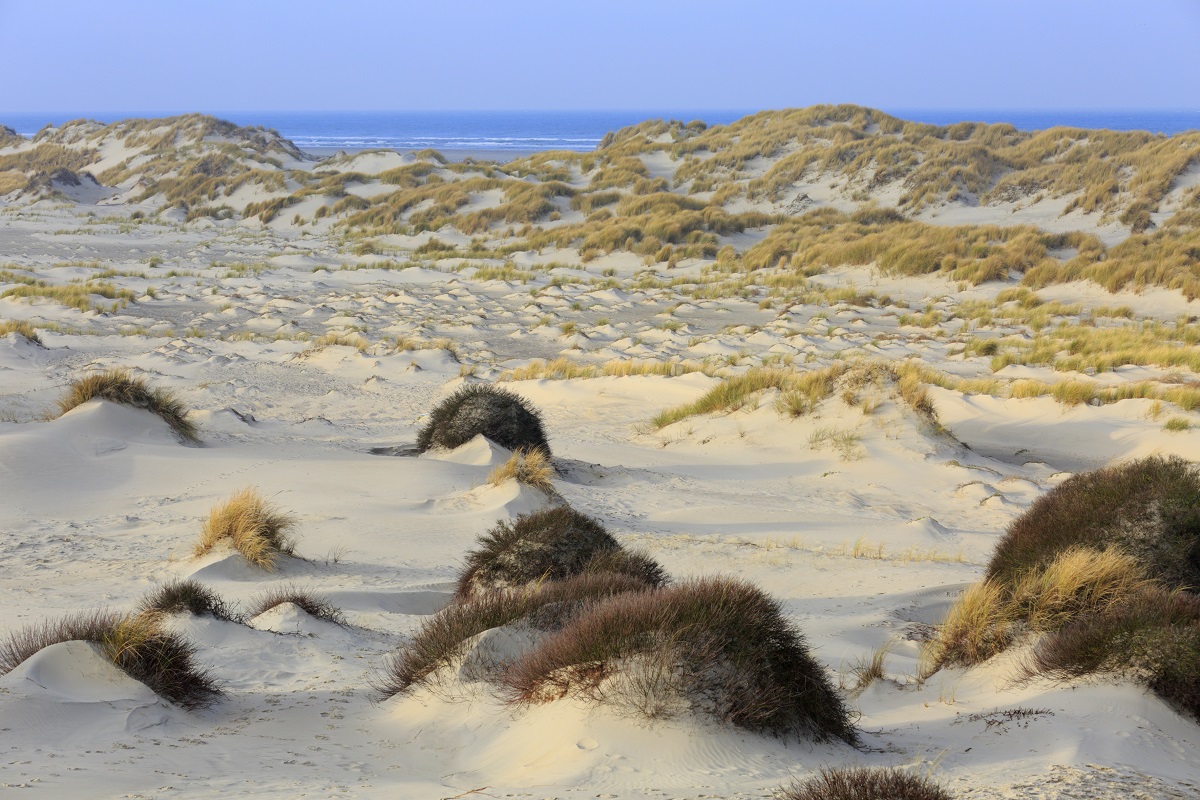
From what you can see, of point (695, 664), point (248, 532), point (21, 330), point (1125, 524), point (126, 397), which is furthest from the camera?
point (21, 330)

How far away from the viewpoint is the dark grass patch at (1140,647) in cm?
385

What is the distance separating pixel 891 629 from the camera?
607 centimetres

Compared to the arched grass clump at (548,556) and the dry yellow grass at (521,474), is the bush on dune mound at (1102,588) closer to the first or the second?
the arched grass clump at (548,556)

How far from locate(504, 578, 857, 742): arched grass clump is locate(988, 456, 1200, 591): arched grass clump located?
7.21 ft

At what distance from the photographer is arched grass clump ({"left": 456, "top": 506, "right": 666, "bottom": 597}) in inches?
235

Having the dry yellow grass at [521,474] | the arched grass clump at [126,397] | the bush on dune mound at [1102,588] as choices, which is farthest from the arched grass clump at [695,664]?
the arched grass clump at [126,397]

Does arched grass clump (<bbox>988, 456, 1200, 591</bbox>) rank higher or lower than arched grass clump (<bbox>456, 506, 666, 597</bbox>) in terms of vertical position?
higher

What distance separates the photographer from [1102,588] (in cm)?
490

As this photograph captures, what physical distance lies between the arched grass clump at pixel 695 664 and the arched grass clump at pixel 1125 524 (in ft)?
7.21

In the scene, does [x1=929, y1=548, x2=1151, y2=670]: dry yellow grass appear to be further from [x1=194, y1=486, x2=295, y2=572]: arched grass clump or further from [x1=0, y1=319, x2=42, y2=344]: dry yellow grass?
[x1=0, y1=319, x2=42, y2=344]: dry yellow grass

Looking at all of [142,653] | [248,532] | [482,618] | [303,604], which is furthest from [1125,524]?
[248,532]

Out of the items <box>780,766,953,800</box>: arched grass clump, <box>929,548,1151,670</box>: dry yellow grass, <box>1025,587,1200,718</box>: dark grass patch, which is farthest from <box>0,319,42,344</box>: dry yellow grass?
<box>780,766,953,800</box>: arched grass clump

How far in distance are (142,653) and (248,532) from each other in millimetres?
2651

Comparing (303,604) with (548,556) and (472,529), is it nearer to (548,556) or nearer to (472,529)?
(548,556)
